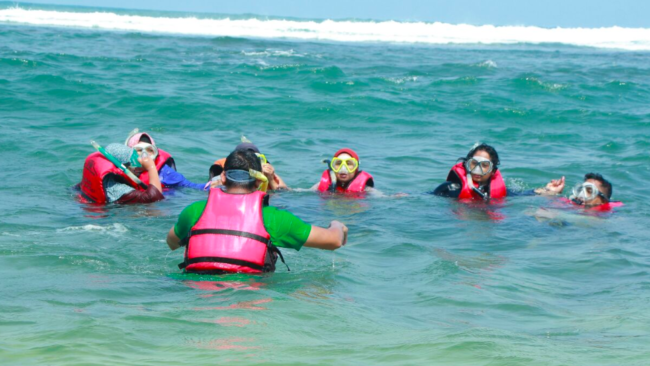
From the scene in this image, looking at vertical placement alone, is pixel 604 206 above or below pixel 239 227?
below

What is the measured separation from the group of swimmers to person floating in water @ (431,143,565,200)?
0.5 inches

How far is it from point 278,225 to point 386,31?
4672 cm

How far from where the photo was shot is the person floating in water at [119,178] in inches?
354

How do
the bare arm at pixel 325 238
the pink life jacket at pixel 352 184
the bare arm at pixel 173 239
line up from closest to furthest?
1. the bare arm at pixel 325 238
2. the bare arm at pixel 173 239
3. the pink life jacket at pixel 352 184

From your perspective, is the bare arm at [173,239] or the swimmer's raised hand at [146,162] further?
the swimmer's raised hand at [146,162]

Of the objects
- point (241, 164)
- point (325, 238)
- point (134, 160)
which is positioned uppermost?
point (241, 164)

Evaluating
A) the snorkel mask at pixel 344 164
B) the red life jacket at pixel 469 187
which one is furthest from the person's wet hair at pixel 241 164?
the red life jacket at pixel 469 187

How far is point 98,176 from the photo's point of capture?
9.09 metres

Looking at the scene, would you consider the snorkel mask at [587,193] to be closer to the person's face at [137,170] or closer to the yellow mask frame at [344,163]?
the yellow mask frame at [344,163]

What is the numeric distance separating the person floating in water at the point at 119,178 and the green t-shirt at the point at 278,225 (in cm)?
330

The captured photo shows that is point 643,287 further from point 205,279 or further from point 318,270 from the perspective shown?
point 205,279

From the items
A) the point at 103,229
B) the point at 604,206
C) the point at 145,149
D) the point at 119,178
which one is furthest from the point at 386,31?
the point at 103,229

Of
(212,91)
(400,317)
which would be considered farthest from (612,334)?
(212,91)

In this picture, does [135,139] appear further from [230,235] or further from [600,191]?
[600,191]
